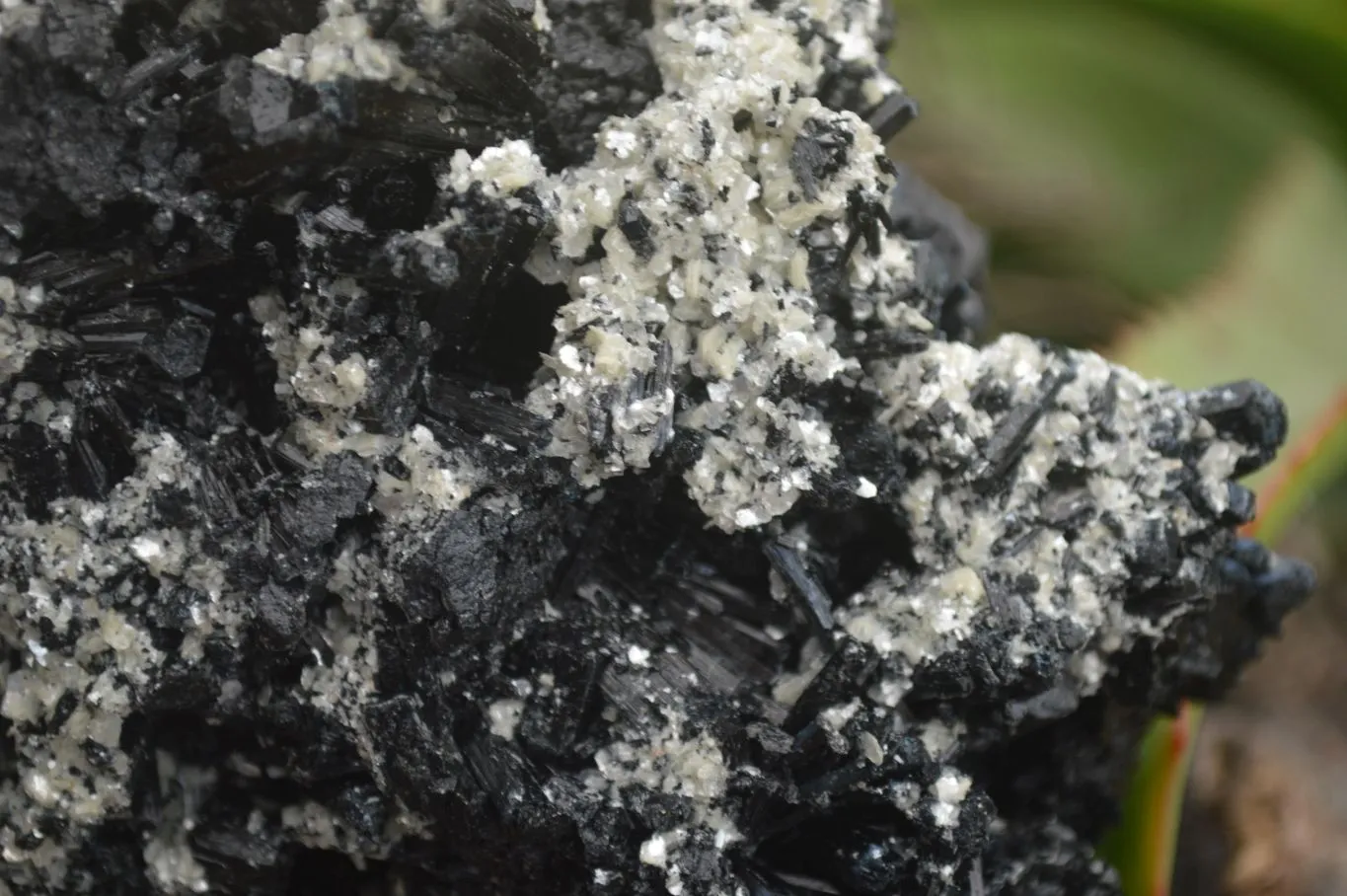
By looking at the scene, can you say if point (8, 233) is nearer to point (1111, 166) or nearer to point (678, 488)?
point (678, 488)

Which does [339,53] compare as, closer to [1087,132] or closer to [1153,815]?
[1153,815]

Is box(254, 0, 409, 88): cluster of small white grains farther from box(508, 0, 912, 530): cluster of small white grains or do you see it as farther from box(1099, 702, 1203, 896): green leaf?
box(1099, 702, 1203, 896): green leaf

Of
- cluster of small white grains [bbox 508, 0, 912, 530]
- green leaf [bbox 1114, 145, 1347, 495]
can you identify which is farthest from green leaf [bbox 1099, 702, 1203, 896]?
cluster of small white grains [bbox 508, 0, 912, 530]

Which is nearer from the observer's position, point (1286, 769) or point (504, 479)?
point (504, 479)

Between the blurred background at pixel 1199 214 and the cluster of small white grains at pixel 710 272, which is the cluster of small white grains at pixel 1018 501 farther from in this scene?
the blurred background at pixel 1199 214

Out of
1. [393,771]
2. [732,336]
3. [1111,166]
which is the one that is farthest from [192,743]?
[1111,166]

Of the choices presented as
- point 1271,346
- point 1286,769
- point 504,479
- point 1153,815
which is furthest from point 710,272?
point 1286,769
